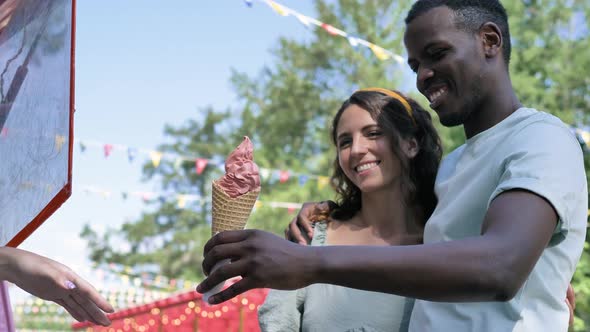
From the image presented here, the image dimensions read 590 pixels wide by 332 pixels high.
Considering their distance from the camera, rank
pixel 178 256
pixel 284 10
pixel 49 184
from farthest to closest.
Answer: pixel 178 256 → pixel 284 10 → pixel 49 184

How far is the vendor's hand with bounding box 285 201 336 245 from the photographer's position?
2775 mm

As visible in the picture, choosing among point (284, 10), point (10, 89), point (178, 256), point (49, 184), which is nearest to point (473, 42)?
point (49, 184)

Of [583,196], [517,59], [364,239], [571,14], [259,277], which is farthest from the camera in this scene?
[571,14]

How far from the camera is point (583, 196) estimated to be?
161 cm

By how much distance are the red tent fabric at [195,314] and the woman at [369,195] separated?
2.22 m

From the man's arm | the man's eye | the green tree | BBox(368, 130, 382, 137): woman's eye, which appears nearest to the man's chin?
the man's eye

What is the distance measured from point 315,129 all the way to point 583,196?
20.9 m

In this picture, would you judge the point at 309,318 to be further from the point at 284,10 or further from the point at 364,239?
the point at 284,10

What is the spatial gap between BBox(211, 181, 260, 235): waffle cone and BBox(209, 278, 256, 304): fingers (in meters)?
0.38

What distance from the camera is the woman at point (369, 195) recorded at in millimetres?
2564

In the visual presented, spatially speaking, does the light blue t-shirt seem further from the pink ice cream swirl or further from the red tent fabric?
the red tent fabric

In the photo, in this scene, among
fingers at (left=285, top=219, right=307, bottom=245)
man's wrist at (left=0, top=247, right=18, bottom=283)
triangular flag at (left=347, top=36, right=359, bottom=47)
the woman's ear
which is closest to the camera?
man's wrist at (left=0, top=247, right=18, bottom=283)

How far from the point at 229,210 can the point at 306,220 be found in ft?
3.73

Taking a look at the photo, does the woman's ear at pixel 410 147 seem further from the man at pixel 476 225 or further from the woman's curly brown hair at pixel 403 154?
the man at pixel 476 225
